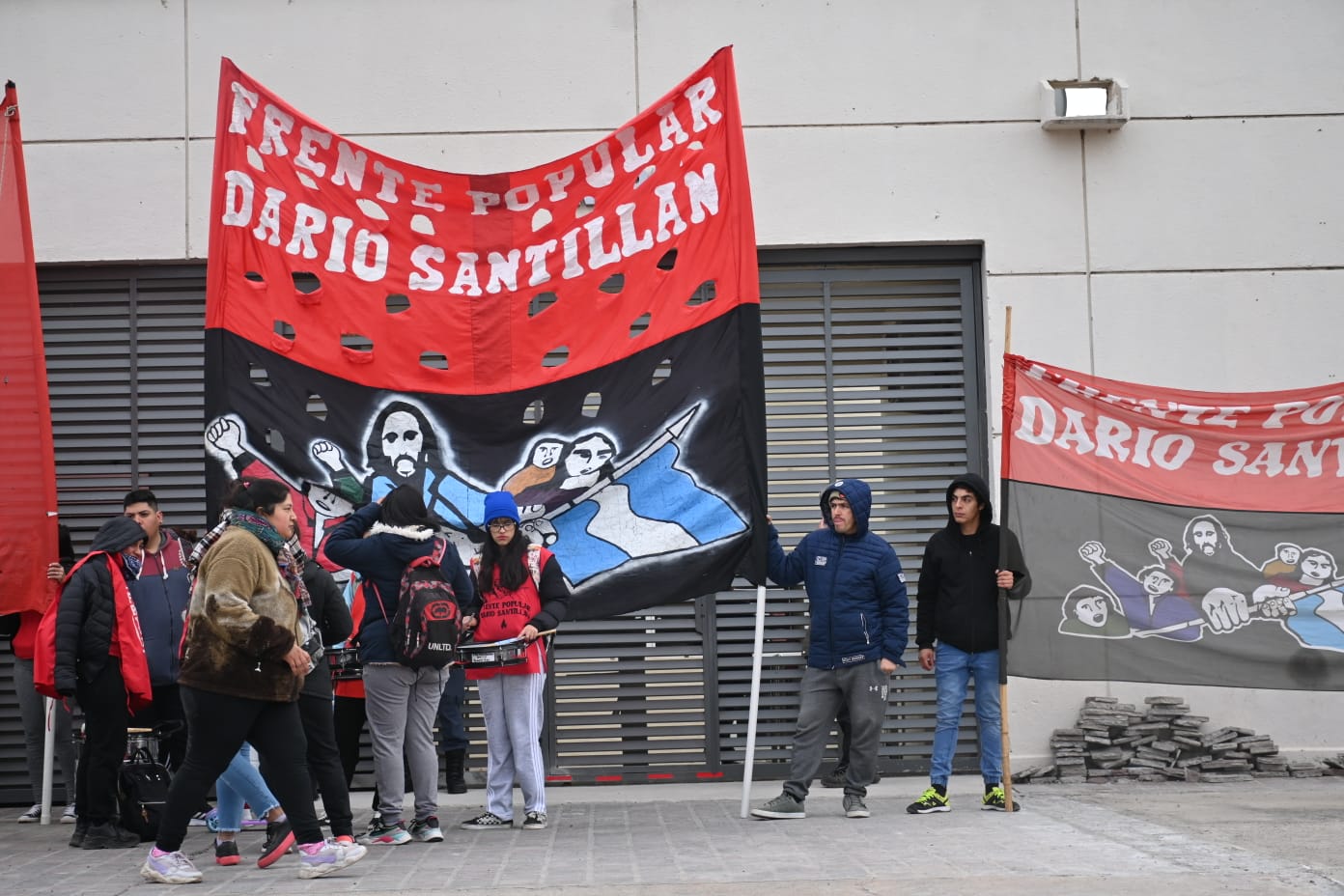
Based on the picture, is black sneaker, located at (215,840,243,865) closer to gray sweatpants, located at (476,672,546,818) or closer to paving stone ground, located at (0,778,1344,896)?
paving stone ground, located at (0,778,1344,896)

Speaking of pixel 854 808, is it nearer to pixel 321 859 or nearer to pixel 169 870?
pixel 321 859

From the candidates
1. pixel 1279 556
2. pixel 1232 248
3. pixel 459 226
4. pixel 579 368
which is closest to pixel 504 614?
pixel 579 368

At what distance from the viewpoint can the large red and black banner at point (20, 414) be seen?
28.1 ft

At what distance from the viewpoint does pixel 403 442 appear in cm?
782

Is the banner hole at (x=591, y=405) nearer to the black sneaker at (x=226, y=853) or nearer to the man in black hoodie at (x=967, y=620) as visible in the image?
the man in black hoodie at (x=967, y=620)

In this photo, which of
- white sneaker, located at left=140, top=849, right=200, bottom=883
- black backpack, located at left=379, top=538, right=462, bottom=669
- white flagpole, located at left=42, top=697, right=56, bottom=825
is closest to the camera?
white sneaker, located at left=140, top=849, right=200, bottom=883

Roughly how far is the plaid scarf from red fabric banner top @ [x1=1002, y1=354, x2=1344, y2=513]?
420cm

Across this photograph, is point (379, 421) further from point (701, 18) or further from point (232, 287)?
point (701, 18)

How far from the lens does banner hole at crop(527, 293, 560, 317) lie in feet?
26.8

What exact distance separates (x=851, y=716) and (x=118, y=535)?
4259 millimetres

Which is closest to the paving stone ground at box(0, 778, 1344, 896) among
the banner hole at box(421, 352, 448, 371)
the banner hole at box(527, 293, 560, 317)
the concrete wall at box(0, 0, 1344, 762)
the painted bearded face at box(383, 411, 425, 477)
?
the painted bearded face at box(383, 411, 425, 477)

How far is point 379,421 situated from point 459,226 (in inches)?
47.1

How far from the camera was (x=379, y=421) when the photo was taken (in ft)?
25.7

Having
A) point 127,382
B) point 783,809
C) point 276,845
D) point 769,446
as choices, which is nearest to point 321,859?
point 276,845
